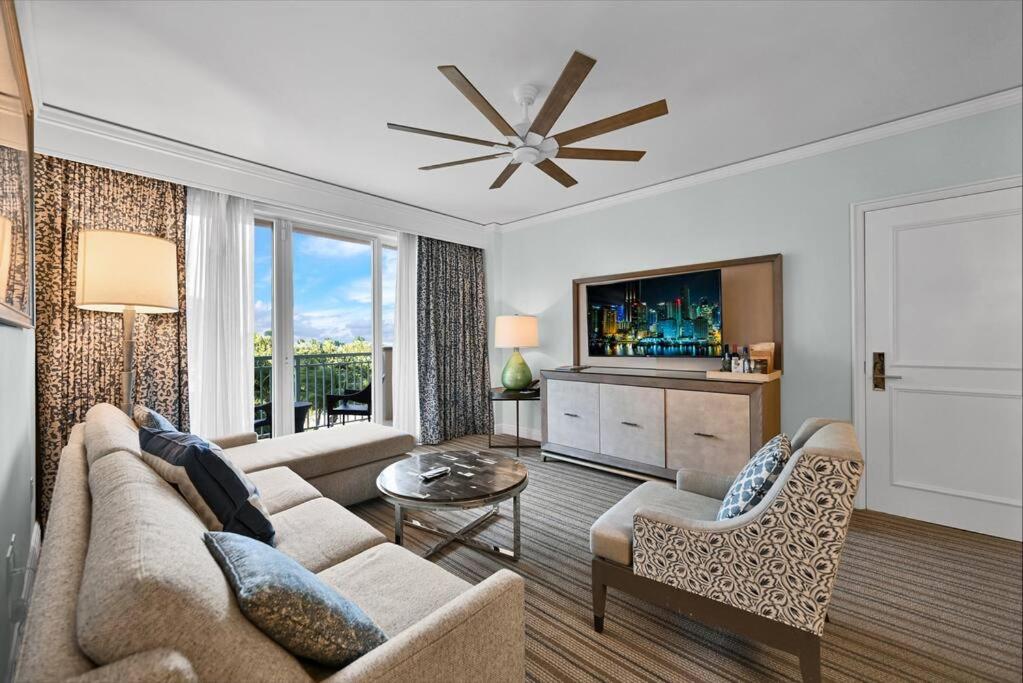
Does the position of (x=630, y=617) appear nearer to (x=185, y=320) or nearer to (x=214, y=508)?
(x=214, y=508)

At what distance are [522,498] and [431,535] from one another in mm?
829

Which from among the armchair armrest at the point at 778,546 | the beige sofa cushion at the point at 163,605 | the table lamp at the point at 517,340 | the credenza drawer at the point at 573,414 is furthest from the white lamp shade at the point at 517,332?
the beige sofa cushion at the point at 163,605

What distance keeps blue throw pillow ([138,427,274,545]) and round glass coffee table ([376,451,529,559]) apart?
703 millimetres

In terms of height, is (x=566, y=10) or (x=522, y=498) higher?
(x=566, y=10)

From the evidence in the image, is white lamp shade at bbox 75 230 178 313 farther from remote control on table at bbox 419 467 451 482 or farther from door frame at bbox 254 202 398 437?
remote control on table at bbox 419 467 451 482

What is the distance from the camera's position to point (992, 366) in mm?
2494

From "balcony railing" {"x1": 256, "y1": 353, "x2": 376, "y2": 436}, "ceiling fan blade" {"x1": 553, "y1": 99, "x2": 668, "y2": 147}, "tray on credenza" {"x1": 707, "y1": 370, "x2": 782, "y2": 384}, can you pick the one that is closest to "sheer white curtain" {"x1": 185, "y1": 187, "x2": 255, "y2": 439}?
"balcony railing" {"x1": 256, "y1": 353, "x2": 376, "y2": 436}

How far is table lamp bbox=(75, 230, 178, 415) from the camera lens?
7.44 ft

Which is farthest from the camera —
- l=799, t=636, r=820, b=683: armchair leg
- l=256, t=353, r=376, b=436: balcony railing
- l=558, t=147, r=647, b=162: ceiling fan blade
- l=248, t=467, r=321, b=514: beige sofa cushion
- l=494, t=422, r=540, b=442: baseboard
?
l=494, t=422, r=540, b=442: baseboard

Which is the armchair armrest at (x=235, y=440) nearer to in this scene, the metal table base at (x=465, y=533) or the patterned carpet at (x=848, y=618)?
the patterned carpet at (x=848, y=618)

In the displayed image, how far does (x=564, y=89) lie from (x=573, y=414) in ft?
8.87

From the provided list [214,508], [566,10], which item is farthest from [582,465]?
[566,10]

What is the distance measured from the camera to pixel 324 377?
4352mm

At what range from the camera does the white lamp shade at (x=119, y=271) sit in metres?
2.27
